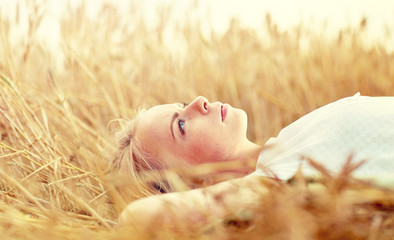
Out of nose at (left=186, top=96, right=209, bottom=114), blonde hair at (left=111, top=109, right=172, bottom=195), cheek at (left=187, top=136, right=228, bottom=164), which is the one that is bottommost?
blonde hair at (left=111, top=109, right=172, bottom=195)

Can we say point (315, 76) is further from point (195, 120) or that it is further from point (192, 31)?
point (195, 120)

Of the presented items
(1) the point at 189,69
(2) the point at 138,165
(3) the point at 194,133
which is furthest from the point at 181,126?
(1) the point at 189,69

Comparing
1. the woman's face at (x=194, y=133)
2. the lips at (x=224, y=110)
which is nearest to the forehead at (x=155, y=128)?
the woman's face at (x=194, y=133)

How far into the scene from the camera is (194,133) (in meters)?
1.46

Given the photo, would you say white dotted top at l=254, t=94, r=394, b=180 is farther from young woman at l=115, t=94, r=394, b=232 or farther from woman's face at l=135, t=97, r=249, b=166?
woman's face at l=135, t=97, r=249, b=166

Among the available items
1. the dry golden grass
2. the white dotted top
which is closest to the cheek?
the white dotted top

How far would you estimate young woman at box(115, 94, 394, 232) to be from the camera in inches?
49.7

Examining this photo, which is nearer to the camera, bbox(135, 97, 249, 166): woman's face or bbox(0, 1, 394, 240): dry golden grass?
bbox(135, 97, 249, 166): woman's face

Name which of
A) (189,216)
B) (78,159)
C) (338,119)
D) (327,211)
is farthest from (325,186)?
(78,159)

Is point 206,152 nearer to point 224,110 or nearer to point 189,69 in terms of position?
point 224,110

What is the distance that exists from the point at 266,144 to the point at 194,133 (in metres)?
0.20

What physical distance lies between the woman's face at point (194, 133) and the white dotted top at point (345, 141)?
0.34 ft

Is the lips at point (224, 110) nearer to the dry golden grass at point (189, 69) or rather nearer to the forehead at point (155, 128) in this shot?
the forehead at point (155, 128)

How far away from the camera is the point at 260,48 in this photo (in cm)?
230
